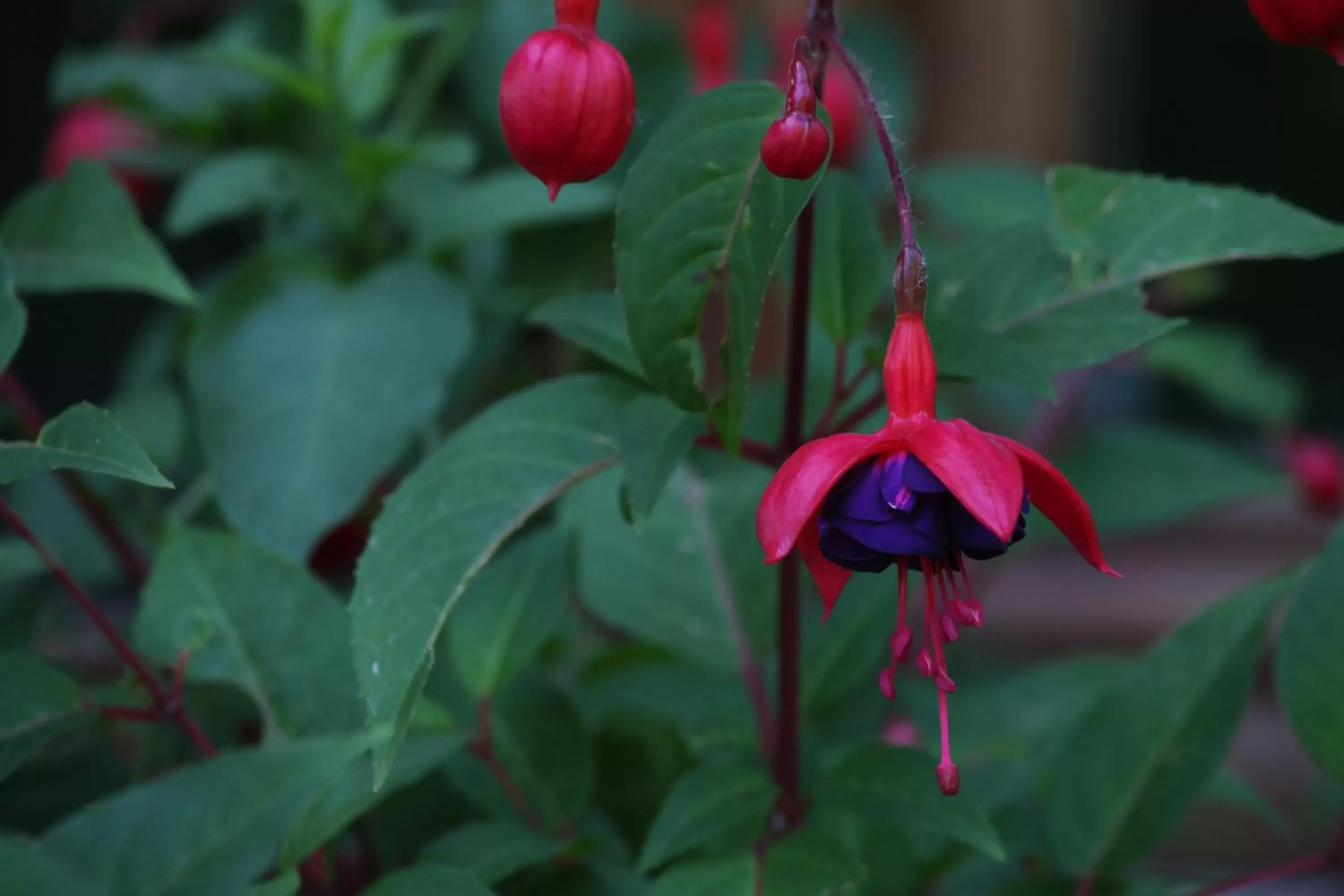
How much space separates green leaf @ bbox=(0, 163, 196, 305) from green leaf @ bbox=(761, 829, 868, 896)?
0.38m

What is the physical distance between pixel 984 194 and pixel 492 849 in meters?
0.71

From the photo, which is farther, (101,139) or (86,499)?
(101,139)

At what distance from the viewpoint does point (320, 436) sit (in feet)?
2.27

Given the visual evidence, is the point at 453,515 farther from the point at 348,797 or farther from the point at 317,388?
the point at 317,388

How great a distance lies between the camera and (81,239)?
640mm

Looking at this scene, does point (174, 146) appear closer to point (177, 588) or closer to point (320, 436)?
point (320, 436)

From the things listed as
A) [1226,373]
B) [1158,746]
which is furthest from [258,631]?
[1226,373]

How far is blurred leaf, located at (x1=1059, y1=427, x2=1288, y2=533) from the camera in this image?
3.26ft

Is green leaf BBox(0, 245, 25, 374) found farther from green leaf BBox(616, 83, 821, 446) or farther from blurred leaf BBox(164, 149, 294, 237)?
blurred leaf BBox(164, 149, 294, 237)

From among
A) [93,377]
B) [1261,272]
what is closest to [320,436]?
[93,377]

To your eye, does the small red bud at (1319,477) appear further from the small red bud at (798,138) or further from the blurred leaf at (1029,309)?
the small red bud at (798,138)

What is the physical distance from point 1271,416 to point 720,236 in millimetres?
824

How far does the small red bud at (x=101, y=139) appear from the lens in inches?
38.4

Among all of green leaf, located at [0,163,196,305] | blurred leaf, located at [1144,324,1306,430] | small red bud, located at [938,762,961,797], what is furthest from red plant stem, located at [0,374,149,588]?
blurred leaf, located at [1144,324,1306,430]
